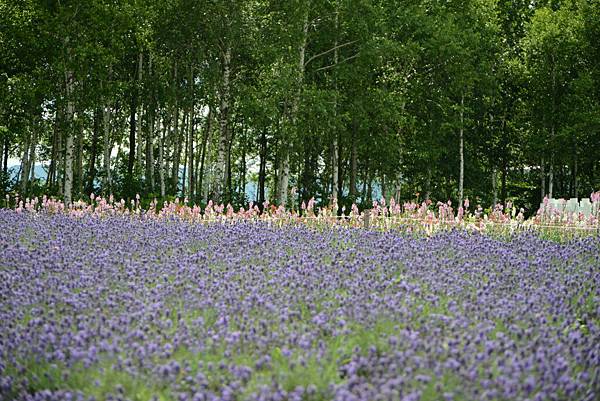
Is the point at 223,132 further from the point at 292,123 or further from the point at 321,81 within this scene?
the point at 321,81

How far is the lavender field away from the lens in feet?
14.0

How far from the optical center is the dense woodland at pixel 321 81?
23500mm

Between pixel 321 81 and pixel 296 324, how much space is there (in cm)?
2448

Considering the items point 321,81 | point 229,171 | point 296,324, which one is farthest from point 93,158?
point 296,324

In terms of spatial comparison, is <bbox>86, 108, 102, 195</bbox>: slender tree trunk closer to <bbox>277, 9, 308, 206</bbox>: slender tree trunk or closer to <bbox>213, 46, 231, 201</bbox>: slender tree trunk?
<bbox>213, 46, 231, 201</bbox>: slender tree trunk

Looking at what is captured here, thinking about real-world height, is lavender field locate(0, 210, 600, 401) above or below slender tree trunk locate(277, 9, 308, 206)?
below

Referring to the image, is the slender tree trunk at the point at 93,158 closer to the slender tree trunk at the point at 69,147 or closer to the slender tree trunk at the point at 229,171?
the slender tree trunk at the point at 229,171

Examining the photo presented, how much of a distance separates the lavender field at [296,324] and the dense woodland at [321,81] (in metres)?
15.1

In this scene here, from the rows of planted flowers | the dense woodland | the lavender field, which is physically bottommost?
the lavender field

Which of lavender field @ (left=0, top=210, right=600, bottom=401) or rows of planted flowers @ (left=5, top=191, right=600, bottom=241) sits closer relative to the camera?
lavender field @ (left=0, top=210, right=600, bottom=401)

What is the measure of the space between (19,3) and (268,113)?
926cm

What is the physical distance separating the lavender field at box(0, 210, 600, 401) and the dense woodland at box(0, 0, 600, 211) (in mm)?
15052

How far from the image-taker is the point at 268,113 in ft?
75.3

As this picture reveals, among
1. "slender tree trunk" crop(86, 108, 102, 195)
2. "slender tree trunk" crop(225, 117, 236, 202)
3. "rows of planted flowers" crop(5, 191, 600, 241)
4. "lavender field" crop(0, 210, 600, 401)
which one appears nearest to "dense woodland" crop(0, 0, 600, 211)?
"slender tree trunk" crop(86, 108, 102, 195)
